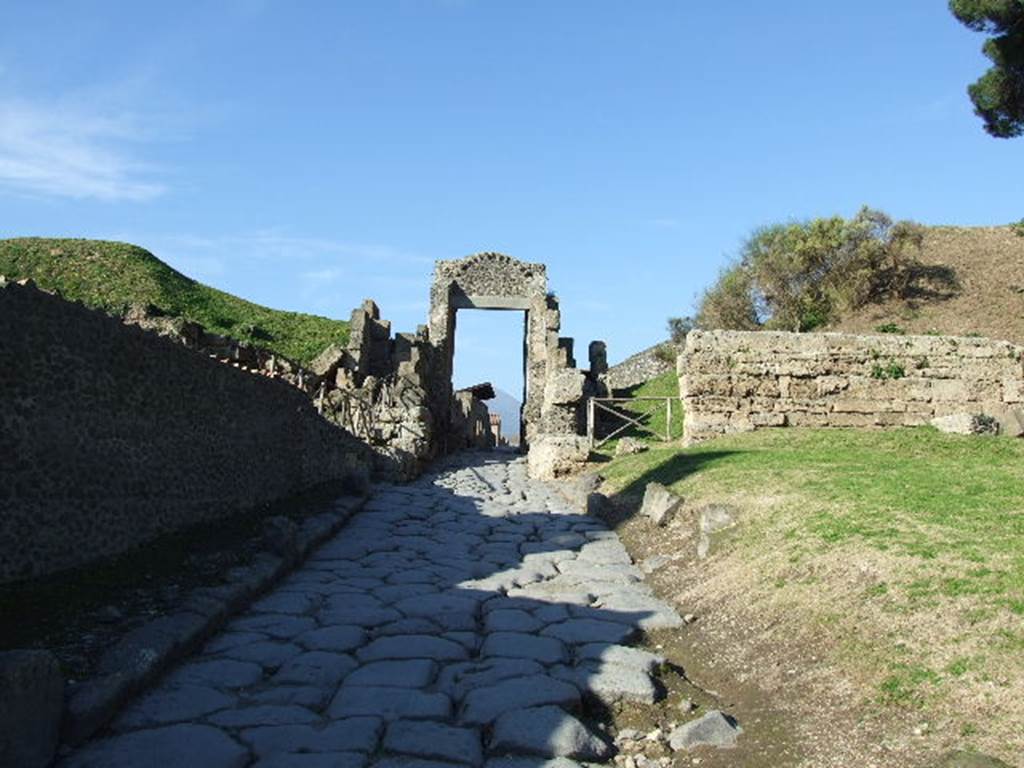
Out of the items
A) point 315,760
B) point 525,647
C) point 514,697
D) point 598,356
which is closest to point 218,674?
point 315,760

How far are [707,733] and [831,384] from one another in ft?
40.6

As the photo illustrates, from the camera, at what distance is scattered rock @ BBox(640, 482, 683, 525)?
363 inches

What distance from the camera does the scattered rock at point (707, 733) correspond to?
4012mm

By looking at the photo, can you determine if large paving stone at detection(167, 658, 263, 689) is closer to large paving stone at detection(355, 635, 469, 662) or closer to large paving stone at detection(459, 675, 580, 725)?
large paving stone at detection(355, 635, 469, 662)

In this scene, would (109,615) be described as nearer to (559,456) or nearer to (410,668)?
(410,668)

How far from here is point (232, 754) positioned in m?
3.72

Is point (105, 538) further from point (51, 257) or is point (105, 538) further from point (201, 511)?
point (51, 257)

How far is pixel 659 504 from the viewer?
9.48 m

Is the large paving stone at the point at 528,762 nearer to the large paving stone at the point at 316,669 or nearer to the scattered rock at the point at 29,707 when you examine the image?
the large paving stone at the point at 316,669

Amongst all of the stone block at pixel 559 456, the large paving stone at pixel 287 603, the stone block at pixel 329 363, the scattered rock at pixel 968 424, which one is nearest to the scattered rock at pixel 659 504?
the large paving stone at pixel 287 603

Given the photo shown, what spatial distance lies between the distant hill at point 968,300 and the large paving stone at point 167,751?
101 feet

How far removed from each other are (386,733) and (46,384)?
3368 millimetres

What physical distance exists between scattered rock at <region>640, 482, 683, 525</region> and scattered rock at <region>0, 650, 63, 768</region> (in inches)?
257

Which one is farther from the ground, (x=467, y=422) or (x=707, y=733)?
(x=467, y=422)
